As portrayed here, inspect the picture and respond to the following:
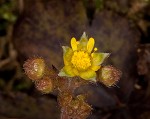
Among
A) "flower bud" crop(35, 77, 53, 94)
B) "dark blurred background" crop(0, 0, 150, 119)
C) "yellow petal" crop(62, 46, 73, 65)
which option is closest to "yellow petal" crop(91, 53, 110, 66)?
"yellow petal" crop(62, 46, 73, 65)

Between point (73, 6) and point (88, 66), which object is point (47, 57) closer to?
point (73, 6)

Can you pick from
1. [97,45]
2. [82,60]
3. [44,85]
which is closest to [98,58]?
[82,60]

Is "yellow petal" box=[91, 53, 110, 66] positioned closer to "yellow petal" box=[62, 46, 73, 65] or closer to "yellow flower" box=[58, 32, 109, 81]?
"yellow flower" box=[58, 32, 109, 81]

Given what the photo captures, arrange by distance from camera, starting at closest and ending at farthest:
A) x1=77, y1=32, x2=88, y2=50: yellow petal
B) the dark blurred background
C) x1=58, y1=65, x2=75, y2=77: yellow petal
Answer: x1=58, y1=65, x2=75, y2=77: yellow petal → x1=77, y1=32, x2=88, y2=50: yellow petal → the dark blurred background

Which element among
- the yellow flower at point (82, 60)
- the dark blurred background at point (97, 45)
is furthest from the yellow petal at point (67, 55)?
the dark blurred background at point (97, 45)

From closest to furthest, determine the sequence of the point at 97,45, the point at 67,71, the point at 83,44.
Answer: the point at 67,71
the point at 83,44
the point at 97,45

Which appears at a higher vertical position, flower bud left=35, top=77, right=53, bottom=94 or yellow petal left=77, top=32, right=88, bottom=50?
yellow petal left=77, top=32, right=88, bottom=50

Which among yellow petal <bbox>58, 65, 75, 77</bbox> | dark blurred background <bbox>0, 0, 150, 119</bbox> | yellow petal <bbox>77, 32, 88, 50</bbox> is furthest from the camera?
dark blurred background <bbox>0, 0, 150, 119</bbox>

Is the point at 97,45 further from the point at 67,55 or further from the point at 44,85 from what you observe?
the point at 44,85
